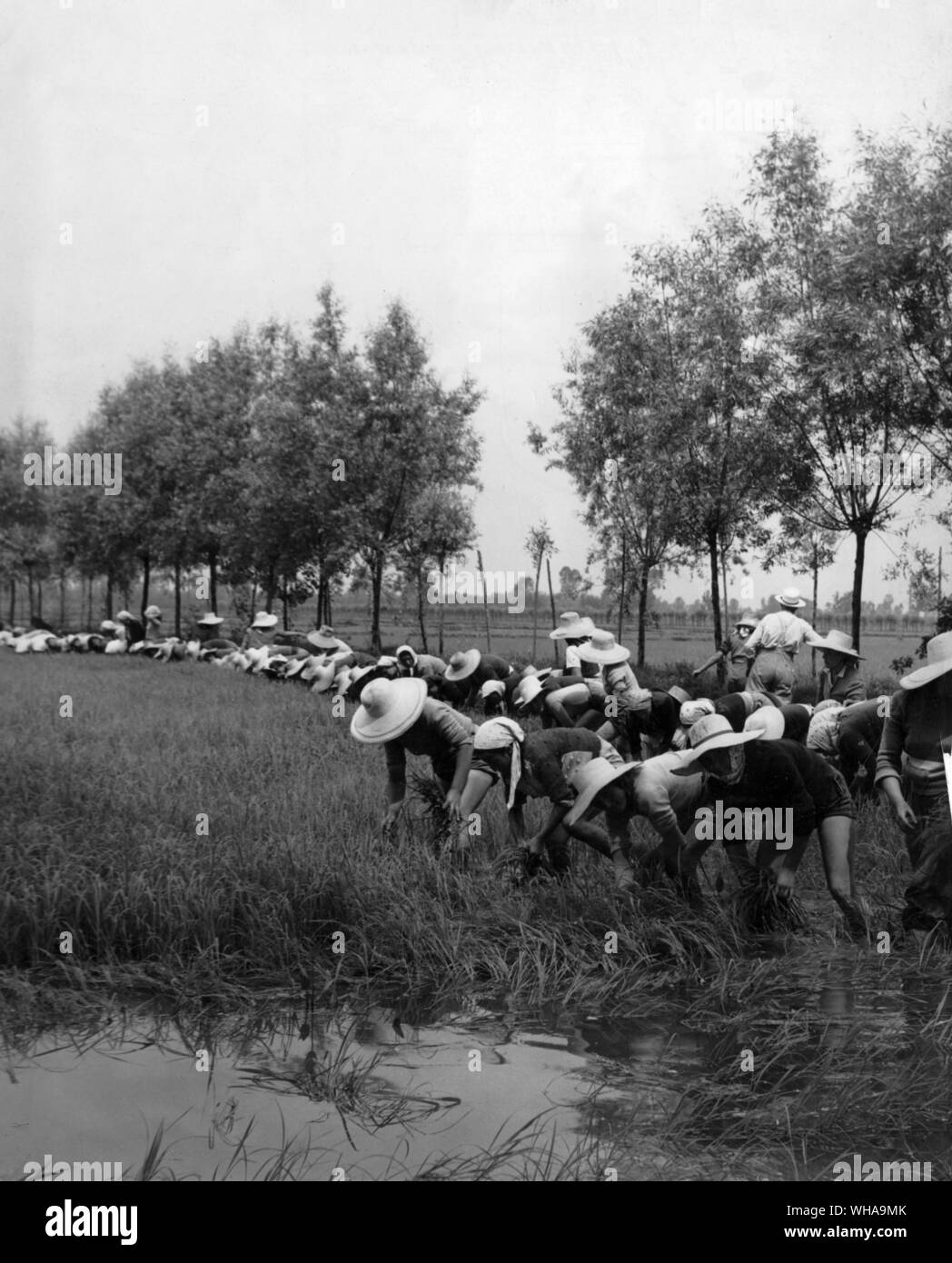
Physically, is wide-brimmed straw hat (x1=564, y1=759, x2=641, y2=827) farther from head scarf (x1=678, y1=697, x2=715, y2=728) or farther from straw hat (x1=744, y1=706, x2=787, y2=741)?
straw hat (x1=744, y1=706, x2=787, y2=741)

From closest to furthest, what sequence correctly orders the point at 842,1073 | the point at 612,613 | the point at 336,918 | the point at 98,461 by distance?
the point at 842,1073 → the point at 336,918 → the point at 98,461 → the point at 612,613

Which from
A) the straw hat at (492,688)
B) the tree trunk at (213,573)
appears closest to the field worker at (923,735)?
the straw hat at (492,688)

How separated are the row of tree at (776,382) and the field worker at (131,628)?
4866mm

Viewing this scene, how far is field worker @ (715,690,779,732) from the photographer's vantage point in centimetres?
668

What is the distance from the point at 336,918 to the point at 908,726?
2.66 metres

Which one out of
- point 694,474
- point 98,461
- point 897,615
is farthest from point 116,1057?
point 897,615

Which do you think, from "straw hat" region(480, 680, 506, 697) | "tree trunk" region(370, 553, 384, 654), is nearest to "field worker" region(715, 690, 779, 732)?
"straw hat" region(480, 680, 506, 697)

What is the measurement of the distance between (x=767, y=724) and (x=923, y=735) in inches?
26.3

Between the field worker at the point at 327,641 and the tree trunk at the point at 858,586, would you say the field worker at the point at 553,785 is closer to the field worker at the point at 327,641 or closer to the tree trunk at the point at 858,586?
the field worker at the point at 327,641

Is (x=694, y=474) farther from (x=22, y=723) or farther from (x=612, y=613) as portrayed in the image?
(x=22, y=723)

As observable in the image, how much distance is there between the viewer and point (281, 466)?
7387 mm

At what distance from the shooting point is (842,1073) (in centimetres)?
409

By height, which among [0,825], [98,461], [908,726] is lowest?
[0,825]

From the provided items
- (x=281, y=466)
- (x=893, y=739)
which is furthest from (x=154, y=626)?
(x=893, y=739)
